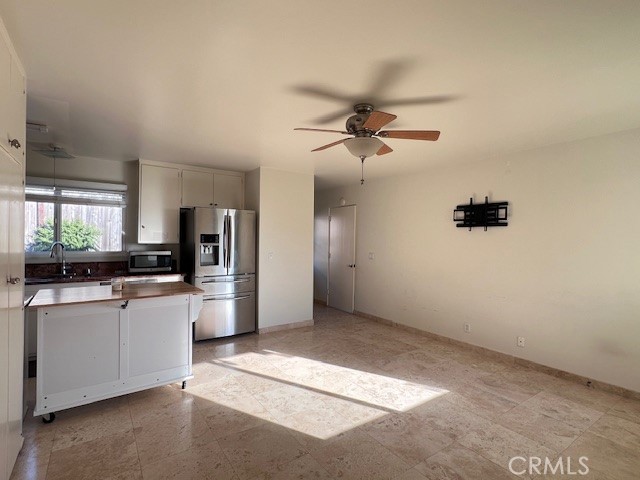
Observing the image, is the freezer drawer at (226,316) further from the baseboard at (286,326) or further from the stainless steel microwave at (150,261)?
the stainless steel microwave at (150,261)

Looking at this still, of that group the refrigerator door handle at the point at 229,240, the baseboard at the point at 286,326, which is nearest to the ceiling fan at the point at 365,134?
the refrigerator door handle at the point at 229,240

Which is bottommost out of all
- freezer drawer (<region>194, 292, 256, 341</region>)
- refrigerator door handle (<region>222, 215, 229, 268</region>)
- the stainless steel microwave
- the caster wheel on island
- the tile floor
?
the tile floor

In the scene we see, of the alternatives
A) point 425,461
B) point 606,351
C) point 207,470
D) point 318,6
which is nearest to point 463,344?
point 606,351

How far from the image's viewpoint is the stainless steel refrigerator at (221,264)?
4.12 meters

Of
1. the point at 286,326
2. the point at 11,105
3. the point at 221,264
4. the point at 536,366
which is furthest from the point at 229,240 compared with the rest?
the point at 536,366

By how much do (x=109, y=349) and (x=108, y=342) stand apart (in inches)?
2.4

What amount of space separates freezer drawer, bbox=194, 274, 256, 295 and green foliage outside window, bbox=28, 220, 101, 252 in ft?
5.16

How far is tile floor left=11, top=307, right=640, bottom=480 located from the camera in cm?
189

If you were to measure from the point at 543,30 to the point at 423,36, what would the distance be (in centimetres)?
59

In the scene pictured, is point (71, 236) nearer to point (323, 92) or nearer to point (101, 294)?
point (101, 294)

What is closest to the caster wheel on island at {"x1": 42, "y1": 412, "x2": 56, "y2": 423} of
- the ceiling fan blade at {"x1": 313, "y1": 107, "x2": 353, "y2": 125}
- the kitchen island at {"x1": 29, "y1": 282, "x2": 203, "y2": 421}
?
the kitchen island at {"x1": 29, "y1": 282, "x2": 203, "y2": 421}

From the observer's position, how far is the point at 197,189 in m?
4.57

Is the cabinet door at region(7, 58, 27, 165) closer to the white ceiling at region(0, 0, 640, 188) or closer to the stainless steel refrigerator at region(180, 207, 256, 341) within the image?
the white ceiling at region(0, 0, 640, 188)

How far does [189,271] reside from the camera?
426 centimetres
